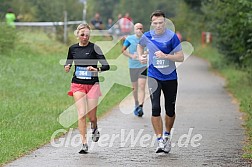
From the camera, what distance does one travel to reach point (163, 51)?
36.1ft

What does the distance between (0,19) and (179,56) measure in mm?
18271

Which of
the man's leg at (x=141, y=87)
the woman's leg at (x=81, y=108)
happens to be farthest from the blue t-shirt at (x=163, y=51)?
the man's leg at (x=141, y=87)

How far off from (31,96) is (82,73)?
719 cm

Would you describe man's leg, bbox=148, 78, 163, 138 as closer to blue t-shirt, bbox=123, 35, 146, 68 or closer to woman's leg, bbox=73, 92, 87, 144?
woman's leg, bbox=73, 92, 87, 144

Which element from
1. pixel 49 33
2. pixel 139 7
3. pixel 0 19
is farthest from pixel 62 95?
pixel 139 7

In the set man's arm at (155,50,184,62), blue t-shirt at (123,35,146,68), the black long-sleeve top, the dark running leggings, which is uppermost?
man's arm at (155,50,184,62)

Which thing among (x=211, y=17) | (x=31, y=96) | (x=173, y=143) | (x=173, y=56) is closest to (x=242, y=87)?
(x=31, y=96)

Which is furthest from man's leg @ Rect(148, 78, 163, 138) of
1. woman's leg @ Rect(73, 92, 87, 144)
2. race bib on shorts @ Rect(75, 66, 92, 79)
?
woman's leg @ Rect(73, 92, 87, 144)

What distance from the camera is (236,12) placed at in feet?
72.4

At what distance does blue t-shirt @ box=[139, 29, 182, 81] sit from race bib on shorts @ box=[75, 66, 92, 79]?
36.4 inches

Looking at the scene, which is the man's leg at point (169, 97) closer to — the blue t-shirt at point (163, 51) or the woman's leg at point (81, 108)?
the blue t-shirt at point (163, 51)

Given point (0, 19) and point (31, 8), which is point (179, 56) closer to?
point (0, 19)

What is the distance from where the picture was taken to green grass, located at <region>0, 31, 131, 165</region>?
11845 millimetres

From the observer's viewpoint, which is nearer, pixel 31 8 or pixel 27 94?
pixel 27 94
